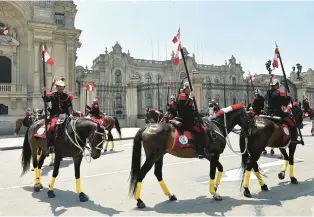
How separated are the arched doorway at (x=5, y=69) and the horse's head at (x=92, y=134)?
21433 millimetres

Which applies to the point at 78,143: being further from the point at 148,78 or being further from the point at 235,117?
the point at 148,78

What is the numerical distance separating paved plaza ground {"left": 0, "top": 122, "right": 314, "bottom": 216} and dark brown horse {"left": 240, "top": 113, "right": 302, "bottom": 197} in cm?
36

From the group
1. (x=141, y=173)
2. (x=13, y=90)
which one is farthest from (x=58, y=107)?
(x=13, y=90)

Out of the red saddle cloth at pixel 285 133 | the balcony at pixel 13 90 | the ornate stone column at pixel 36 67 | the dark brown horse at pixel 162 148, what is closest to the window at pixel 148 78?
the ornate stone column at pixel 36 67

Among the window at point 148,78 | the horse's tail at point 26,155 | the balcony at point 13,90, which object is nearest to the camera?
the horse's tail at point 26,155

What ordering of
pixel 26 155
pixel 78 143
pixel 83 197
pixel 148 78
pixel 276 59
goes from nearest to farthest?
pixel 83 197 → pixel 78 143 → pixel 26 155 → pixel 276 59 → pixel 148 78

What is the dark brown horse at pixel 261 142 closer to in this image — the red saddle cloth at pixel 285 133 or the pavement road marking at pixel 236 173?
the red saddle cloth at pixel 285 133

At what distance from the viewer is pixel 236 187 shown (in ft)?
20.9

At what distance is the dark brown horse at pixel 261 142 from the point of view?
601cm

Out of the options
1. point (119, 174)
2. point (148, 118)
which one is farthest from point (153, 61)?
point (119, 174)

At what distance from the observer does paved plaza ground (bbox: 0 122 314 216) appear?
4.95 metres

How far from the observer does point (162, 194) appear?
5.88 metres

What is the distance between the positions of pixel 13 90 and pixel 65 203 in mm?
20136

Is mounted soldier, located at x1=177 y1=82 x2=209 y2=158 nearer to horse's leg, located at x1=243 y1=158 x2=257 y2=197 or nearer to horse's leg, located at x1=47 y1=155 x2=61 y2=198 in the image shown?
horse's leg, located at x1=243 y1=158 x2=257 y2=197
